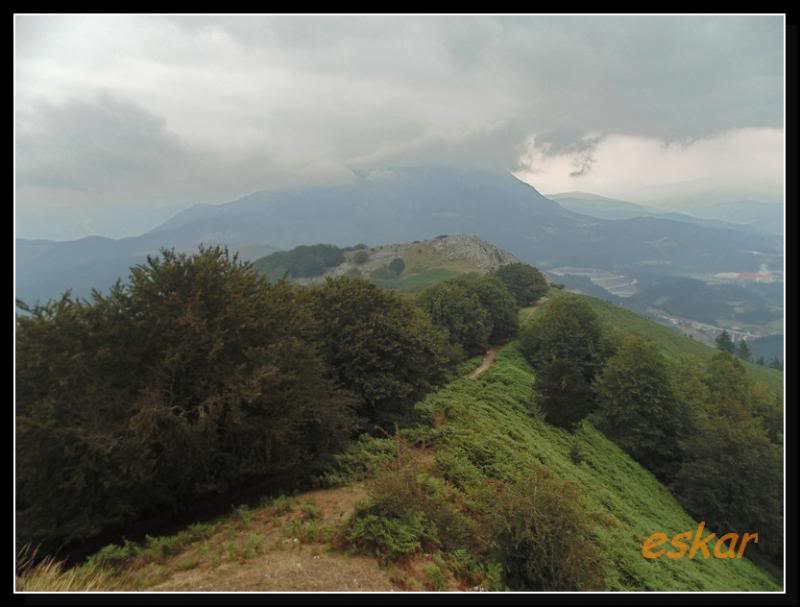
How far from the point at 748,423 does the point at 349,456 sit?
98.2 feet

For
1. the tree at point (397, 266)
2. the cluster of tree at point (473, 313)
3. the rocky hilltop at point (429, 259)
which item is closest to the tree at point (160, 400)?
the cluster of tree at point (473, 313)

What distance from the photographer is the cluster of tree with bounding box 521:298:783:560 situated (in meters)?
24.5

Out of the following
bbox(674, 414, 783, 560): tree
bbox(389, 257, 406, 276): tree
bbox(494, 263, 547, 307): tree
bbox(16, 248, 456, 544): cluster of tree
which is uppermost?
bbox(389, 257, 406, 276): tree

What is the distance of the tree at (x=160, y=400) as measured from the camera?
11.1 metres

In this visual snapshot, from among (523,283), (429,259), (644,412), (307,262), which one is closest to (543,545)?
(644,412)

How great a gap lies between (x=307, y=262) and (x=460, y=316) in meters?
136

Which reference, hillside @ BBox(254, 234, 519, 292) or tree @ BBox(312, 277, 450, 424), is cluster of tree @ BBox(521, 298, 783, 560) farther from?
hillside @ BBox(254, 234, 519, 292)

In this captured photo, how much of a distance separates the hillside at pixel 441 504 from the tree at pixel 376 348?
1904 mm

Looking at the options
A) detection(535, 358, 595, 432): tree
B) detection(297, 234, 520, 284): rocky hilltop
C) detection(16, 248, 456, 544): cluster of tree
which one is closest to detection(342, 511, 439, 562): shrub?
detection(16, 248, 456, 544): cluster of tree

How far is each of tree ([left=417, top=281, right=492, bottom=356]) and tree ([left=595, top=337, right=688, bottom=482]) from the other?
16.7 m

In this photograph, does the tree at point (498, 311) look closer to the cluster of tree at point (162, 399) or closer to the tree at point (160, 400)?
the cluster of tree at point (162, 399)

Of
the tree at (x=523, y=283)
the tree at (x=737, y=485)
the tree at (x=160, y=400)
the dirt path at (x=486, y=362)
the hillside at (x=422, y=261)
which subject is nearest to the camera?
the tree at (x=160, y=400)
